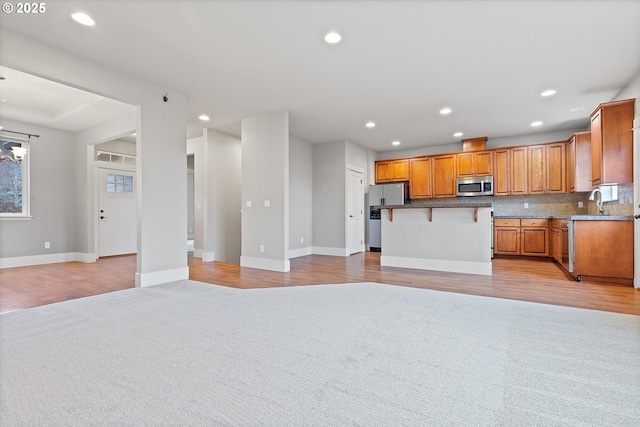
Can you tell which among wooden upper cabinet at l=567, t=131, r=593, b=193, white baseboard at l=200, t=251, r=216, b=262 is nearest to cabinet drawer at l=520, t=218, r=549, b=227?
wooden upper cabinet at l=567, t=131, r=593, b=193

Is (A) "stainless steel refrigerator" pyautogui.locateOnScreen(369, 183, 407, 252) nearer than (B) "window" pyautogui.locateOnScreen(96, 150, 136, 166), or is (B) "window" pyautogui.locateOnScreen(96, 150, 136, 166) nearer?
(B) "window" pyautogui.locateOnScreen(96, 150, 136, 166)

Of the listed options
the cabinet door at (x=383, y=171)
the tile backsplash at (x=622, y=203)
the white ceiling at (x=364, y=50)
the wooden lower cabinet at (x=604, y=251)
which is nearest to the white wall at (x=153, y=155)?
the white ceiling at (x=364, y=50)

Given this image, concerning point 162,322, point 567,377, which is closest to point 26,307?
point 162,322

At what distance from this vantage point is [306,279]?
169 inches

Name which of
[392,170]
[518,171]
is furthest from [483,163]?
[392,170]

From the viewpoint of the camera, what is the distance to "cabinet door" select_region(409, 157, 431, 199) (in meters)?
7.40

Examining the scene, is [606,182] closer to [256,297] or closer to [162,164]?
[256,297]

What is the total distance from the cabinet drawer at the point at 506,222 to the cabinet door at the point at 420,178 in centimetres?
163

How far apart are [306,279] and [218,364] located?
251cm

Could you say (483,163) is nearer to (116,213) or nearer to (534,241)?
(534,241)

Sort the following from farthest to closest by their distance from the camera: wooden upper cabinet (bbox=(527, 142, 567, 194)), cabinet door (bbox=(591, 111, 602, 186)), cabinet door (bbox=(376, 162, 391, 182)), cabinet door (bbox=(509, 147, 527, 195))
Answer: cabinet door (bbox=(376, 162, 391, 182))
cabinet door (bbox=(509, 147, 527, 195))
wooden upper cabinet (bbox=(527, 142, 567, 194))
cabinet door (bbox=(591, 111, 602, 186))

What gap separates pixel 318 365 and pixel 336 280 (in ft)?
7.96

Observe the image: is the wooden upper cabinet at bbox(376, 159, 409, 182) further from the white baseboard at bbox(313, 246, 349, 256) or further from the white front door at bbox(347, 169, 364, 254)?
the white baseboard at bbox(313, 246, 349, 256)

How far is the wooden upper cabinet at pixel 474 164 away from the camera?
22.0 feet
